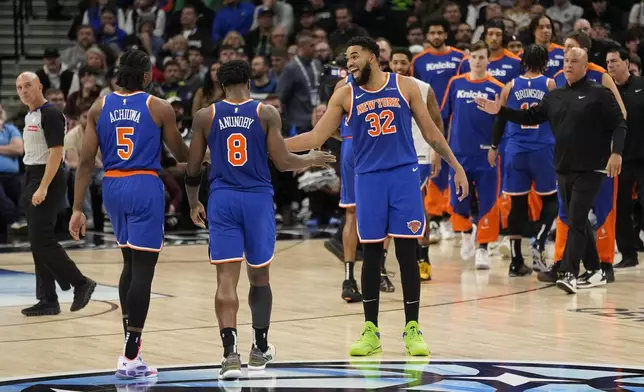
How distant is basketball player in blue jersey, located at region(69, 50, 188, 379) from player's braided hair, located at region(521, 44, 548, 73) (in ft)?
17.1

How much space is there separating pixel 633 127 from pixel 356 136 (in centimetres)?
538

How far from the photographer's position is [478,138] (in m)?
12.8

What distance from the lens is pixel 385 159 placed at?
8398 mm

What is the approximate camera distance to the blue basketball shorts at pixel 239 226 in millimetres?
7652

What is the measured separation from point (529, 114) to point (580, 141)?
1.97 ft

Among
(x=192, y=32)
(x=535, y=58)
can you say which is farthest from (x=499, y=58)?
(x=192, y=32)

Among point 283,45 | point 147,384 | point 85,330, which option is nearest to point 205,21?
point 283,45

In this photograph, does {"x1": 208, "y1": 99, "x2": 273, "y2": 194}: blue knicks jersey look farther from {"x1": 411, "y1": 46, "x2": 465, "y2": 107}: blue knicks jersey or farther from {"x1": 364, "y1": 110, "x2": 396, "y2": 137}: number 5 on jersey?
{"x1": 411, "y1": 46, "x2": 465, "y2": 107}: blue knicks jersey

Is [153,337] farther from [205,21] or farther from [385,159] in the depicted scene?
[205,21]

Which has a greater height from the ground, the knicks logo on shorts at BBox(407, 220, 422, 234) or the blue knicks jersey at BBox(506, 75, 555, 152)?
the blue knicks jersey at BBox(506, 75, 555, 152)

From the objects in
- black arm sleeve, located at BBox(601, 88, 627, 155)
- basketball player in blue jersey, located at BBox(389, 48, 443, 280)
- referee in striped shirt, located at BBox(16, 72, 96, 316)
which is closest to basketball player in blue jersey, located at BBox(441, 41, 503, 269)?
basketball player in blue jersey, located at BBox(389, 48, 443, 280)

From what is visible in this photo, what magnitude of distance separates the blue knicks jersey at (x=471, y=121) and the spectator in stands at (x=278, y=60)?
600 centimetres

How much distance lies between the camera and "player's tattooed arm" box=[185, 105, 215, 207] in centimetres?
763

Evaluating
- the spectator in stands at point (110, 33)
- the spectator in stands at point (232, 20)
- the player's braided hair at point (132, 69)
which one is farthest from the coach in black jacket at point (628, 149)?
the spectator in stands at point (110, 33)
